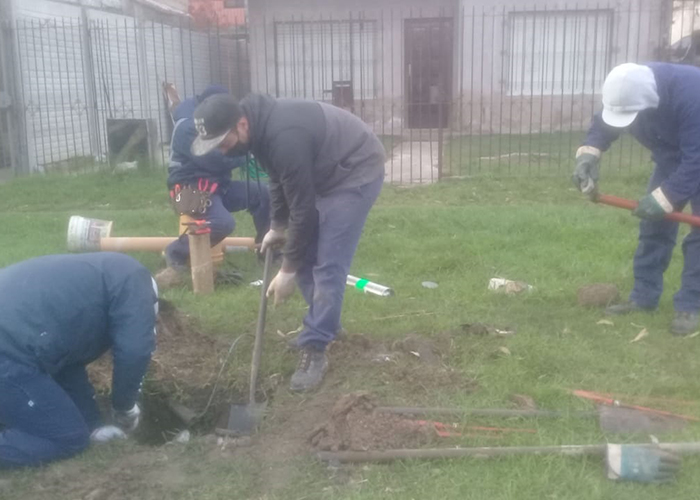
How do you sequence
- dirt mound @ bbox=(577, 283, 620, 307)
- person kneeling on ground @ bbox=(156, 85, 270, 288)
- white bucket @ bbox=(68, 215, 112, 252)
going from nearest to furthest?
dirt mound @ bbox=(577, 283, 620, 307) → person kneeling on ground @ bbox=(156, 85, 270, 288) → white bucket @ bbox=(68, 215, 112, 252)

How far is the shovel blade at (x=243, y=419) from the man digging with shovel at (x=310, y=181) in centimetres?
24

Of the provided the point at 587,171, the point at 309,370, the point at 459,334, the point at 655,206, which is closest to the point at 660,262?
the point at 655,206

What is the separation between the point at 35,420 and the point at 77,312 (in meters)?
0.50

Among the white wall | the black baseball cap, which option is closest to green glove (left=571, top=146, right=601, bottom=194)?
the black baseball cap

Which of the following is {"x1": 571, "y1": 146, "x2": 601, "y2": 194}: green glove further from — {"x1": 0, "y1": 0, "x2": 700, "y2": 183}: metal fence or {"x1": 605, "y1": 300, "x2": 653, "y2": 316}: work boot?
{"x1": 0, "y1": 0, "x2": 700, "y2": 183}: metal fence

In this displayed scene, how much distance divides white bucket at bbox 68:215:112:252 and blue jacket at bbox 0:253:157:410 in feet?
9.38

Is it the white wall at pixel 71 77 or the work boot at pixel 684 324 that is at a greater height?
the white wall at pixel 71 77

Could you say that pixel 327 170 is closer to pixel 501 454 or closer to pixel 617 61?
pixel 501 454

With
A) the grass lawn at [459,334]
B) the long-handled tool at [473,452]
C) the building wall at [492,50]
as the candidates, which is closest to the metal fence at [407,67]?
the building wall at [492,50]

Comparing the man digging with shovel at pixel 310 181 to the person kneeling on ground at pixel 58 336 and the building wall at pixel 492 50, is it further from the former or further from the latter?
the building wall at pixel 492 50

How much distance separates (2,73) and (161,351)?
965cm

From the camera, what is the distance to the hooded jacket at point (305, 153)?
394 cm

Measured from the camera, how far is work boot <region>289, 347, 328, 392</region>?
172 inches

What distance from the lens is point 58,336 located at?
11.8 feet
